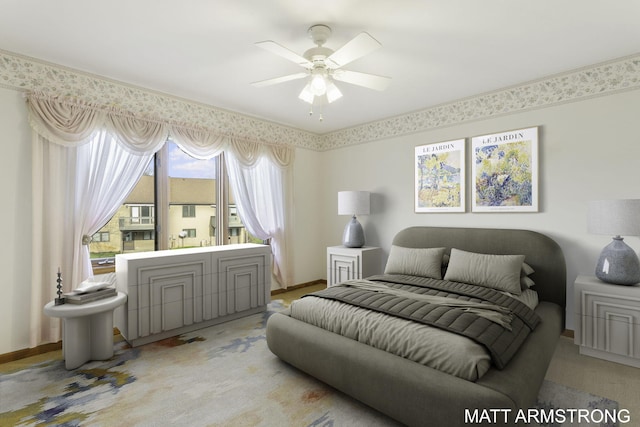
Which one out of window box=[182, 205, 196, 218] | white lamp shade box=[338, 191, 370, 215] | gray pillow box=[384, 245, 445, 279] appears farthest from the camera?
white lamp shade box=[338, 191, 370, 215]

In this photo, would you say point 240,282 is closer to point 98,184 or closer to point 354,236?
point 354,236

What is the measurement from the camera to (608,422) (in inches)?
73.0

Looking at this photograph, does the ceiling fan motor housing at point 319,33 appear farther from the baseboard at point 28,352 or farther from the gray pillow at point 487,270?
the baseboard at point 28,352

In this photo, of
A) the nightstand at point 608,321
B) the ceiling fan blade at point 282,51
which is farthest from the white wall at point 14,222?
the nightstand at point 608,321

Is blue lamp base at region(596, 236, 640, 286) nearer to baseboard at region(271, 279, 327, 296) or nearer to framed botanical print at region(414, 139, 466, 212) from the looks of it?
framed botanical print at region(414, 139, 466, 212)

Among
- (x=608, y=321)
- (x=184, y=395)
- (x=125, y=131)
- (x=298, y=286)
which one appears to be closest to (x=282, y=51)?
(x=125, y=131)

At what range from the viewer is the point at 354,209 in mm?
4383

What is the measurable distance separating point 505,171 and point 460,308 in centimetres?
197

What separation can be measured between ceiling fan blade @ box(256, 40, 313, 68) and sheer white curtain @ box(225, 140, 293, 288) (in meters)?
2.09

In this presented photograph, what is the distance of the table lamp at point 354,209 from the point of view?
438cm

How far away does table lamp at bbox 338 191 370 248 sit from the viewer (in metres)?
4.38

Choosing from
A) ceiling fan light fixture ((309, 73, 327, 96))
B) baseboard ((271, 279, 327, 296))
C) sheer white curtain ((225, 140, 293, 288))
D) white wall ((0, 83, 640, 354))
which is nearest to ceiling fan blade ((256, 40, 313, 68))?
ceiling fan light fixture ((309, 73, 327, 96))

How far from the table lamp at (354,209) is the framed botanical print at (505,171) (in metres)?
1.39

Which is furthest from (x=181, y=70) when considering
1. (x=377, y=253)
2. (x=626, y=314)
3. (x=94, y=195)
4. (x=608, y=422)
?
(x=626, y=314)
